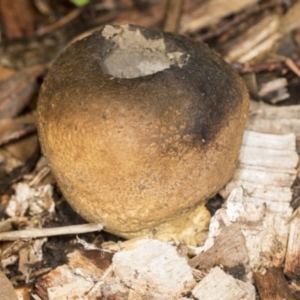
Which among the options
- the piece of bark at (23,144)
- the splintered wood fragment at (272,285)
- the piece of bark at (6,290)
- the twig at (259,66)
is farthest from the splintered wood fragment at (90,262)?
the twig at (259,66)

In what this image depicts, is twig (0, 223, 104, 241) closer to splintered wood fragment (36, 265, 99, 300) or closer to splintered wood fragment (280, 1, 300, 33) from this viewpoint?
splintered wood fragment (36, 265, 99, 300)

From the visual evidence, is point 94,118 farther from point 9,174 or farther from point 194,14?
point 194,14

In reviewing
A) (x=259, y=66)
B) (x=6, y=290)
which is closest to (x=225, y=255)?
(x=6, y=290)

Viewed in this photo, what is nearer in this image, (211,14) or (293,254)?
(293,254)

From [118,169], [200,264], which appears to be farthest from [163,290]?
[118,169]

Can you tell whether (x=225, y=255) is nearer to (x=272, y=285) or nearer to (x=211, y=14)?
(x=272, y=285)

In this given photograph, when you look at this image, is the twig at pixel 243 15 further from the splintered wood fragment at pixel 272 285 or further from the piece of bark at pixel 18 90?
the splintered wood fragment at pixel 272 285
